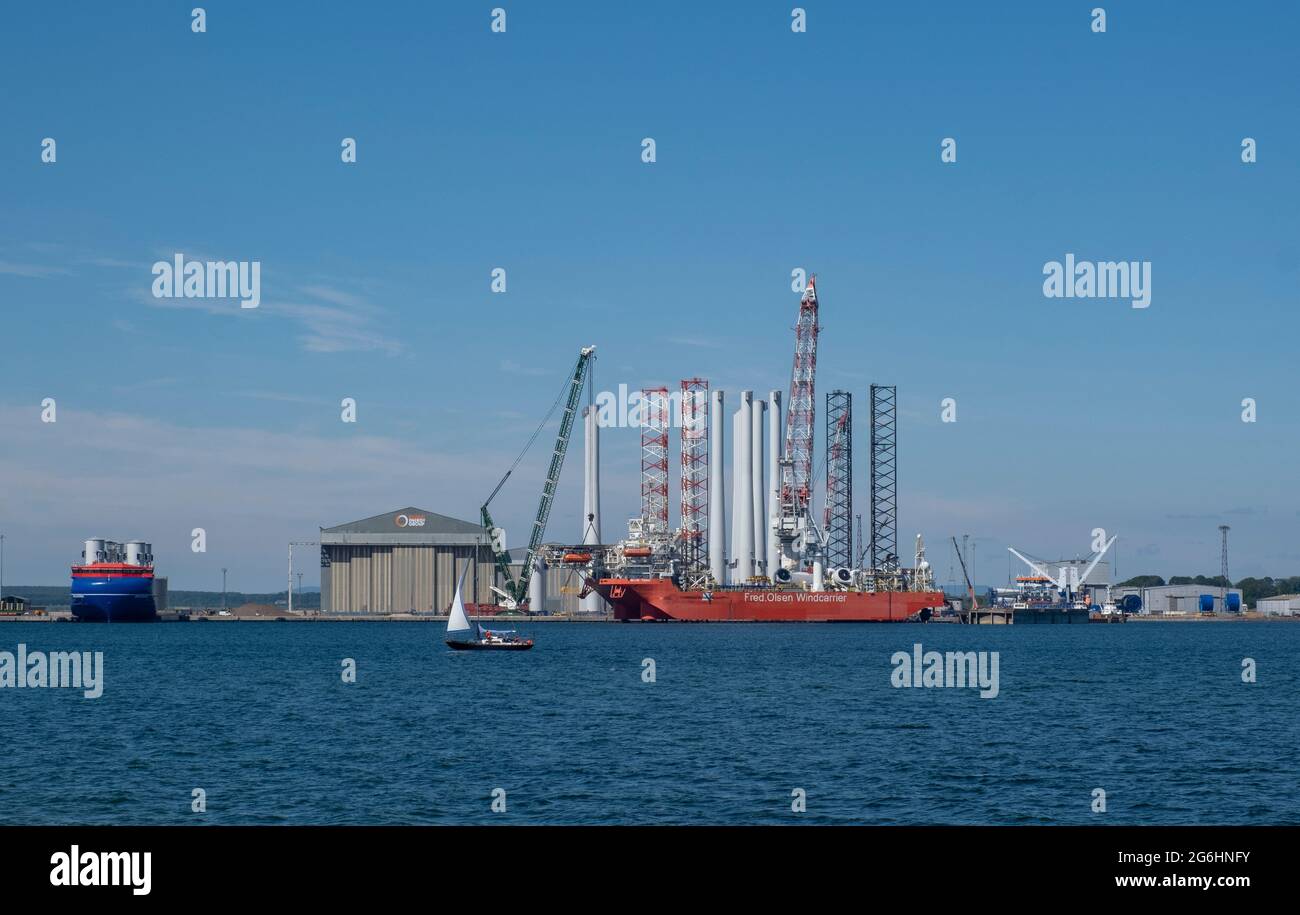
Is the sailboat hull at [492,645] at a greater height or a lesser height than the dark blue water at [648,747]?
lesser

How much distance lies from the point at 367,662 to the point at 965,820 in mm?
91136

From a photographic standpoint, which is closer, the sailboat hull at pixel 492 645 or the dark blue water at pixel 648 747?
the dark blue water at pixel 648 747

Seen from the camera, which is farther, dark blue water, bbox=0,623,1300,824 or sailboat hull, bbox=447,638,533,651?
sailboat hull, bbox=447,638,533,651

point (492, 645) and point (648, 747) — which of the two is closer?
point (648, 747)

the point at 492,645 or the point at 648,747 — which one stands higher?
the point at 648,747

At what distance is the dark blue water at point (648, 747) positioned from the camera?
41281mm

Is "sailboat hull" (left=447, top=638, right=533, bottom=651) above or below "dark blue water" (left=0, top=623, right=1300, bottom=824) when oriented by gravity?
below

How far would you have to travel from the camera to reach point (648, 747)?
55000 mm

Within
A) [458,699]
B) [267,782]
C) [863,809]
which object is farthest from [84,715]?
[863,809]

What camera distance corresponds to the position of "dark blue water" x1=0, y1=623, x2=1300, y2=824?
41.3 meters
